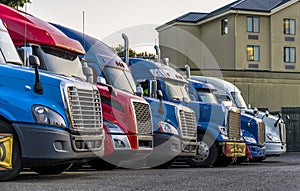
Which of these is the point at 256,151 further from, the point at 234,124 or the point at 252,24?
the point at 252,24

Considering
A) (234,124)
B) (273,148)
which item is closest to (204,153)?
(234,124)

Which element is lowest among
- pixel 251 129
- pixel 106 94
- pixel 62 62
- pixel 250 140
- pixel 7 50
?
pixel 250 140

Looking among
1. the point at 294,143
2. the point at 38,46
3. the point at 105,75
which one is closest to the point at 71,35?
the point at 105,75

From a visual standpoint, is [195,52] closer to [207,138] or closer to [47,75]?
[207,138]

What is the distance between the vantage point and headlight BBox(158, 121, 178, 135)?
607 inches

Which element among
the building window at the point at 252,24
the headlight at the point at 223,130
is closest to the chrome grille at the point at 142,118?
the headlight at the point at 223,130

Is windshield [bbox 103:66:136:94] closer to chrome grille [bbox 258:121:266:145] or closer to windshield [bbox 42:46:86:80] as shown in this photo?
windshield [bbox 42:46:86:80]

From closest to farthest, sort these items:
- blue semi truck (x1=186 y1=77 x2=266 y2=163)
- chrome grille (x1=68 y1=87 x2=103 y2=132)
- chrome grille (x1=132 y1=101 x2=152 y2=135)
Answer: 1. chrome grille (x1=68 y1=87 x2=103 y2=132)
2. chrome grille (x1=132 y1=101 x2=152 y2=135)
3. blue semi truck (x1=186 y1=77 x2=266 y2=163)

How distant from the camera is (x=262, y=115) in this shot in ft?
79.1

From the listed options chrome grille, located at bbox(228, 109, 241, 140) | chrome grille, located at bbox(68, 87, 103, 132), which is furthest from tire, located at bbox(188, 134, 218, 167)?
chrome grille, located at bbox(68, 87, 103, 132)

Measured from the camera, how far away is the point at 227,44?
174ft

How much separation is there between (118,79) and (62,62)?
247cm

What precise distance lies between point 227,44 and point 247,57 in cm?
Answer: 183

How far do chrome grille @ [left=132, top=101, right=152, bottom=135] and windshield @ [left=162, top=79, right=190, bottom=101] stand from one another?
3.20 meters
